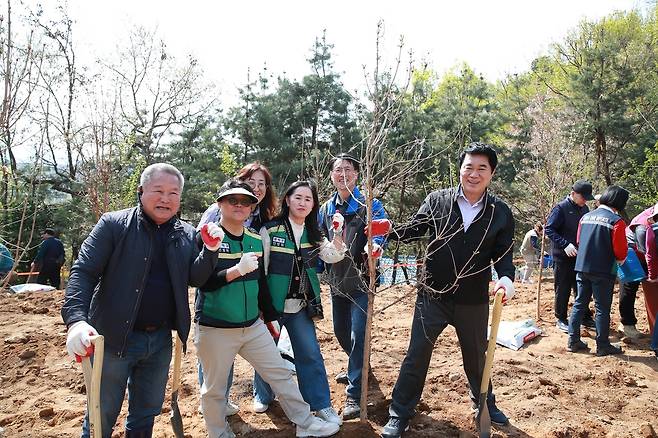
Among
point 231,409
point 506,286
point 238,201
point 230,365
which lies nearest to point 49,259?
point 231,409

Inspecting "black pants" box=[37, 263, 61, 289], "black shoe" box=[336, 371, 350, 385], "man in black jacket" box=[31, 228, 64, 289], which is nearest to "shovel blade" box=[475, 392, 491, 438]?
"black shoe" box=[336, 371, 350, 385]

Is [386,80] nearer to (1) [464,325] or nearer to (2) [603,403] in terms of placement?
(1) [464,325]

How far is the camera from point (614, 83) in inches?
627

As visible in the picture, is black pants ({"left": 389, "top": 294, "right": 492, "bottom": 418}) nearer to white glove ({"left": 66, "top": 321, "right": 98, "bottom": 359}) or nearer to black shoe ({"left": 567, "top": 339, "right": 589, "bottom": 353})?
white glove ({"left": 66, "top": 321, "right": 98, "bottom": 359})

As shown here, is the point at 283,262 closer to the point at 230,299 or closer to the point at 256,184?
the point at 230,299

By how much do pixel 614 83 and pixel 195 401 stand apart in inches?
653

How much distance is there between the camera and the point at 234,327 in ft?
10.0

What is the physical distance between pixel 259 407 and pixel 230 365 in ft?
3.00

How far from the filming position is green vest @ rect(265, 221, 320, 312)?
3.40m

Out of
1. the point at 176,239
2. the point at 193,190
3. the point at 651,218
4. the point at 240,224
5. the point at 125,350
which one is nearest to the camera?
the point at 125,350

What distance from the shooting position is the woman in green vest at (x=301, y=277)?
3.43 meters

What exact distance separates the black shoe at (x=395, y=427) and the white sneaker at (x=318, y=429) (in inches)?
13.2

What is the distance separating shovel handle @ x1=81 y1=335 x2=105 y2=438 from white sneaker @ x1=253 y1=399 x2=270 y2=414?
1610 mm

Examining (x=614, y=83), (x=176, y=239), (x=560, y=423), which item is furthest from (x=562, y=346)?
(x=614, y=83)
